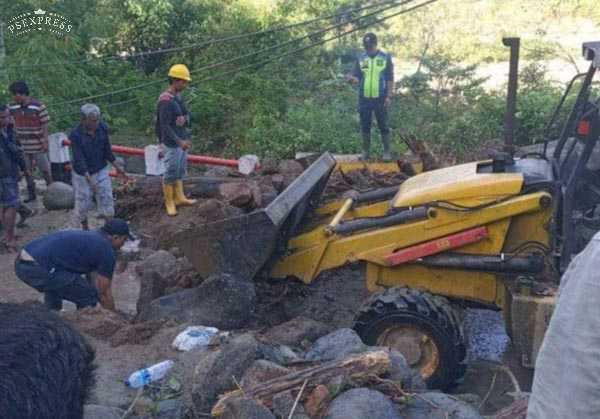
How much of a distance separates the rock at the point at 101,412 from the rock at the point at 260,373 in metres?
0.74

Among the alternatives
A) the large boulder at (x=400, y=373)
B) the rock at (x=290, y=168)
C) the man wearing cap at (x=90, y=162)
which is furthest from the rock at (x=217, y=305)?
the rock at (x=290, y=168)

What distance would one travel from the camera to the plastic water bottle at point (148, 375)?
5238 mm

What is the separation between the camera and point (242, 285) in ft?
20.6

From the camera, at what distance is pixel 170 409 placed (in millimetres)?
4969

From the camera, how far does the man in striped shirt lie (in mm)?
10273

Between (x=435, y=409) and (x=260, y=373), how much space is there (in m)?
1.01

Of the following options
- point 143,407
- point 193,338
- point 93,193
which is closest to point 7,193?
point 93,193

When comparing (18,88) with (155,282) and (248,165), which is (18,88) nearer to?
(248,165)

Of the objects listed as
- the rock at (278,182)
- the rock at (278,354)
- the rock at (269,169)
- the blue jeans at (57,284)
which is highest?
the rock at (269,169)

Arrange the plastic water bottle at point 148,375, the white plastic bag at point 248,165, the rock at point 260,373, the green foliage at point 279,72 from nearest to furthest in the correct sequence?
1. the rock at point 260,373
2. the plastic water bottle at point 148,375
3. the white plastic bag at point 248,165
4. the green foliage at point 279,72

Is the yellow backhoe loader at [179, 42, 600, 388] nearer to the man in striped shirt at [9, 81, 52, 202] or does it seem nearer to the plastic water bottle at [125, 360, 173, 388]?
the plastic water bottle at [125, 360, 173, 388]

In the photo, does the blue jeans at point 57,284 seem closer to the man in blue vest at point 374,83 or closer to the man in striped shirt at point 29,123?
the man in striped shirt at point 29,123

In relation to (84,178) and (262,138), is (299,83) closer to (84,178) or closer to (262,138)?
(262,138)

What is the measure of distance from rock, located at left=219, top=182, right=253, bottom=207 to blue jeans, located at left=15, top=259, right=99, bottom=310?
2232 millimetres
